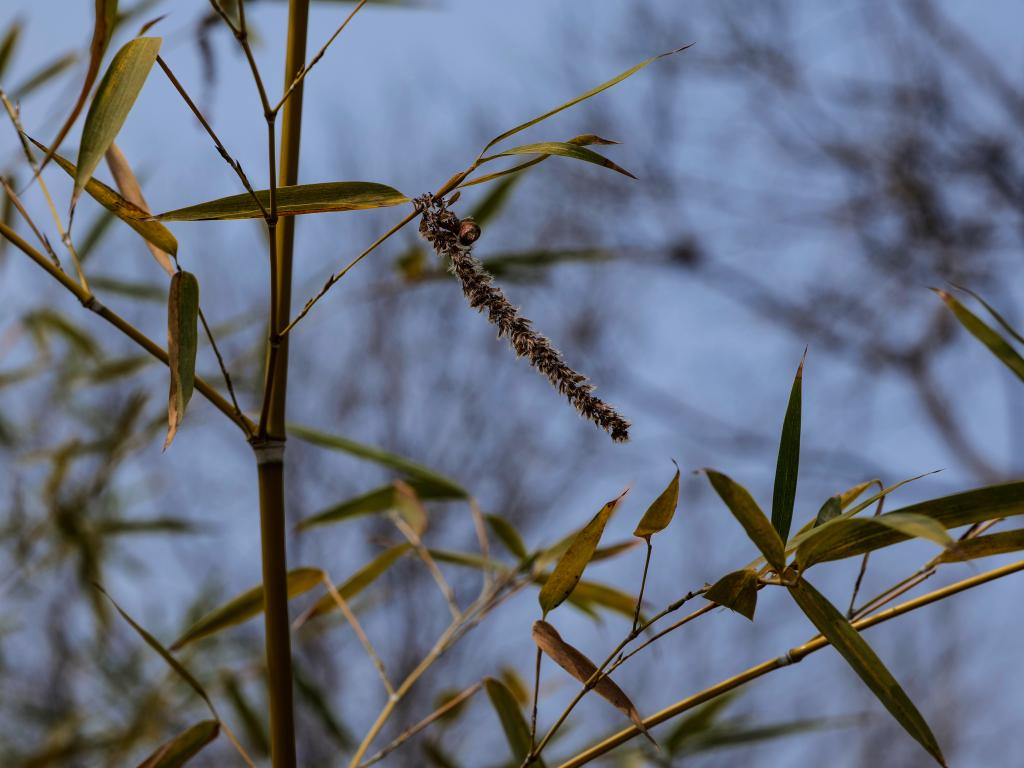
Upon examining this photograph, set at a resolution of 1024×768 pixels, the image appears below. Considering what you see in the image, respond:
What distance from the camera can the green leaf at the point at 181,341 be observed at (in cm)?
43

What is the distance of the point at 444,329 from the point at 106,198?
4.63 metres

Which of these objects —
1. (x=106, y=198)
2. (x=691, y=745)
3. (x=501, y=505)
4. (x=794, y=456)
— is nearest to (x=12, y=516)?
(x=691, y=745)

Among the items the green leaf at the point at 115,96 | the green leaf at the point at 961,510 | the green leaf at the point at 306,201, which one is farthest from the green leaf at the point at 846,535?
the green leaf at the point at 115,96

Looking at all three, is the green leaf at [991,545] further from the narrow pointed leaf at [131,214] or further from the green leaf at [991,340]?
the narrow pointed leaf at [131,214]

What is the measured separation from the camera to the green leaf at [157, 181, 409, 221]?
0.45 meters

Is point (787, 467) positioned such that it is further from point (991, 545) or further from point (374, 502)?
point (374, 502)

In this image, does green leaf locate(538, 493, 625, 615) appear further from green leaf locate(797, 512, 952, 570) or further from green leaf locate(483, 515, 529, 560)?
green leaf locate(483, 515, 529, 560)

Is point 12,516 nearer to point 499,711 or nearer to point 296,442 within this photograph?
point 499,711

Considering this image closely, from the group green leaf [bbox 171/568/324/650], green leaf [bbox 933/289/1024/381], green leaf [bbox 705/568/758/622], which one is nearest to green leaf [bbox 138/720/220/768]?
green leaf [bbox 171/568/324/650]

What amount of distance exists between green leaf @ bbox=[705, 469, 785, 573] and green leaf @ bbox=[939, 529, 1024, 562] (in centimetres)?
9

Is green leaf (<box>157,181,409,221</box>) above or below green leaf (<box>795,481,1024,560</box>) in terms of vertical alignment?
above

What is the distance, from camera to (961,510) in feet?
1.39

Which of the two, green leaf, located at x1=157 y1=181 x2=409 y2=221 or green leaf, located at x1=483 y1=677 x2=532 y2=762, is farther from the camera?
green leaf, located at x1=483 y1=677 x2=532 y2=762

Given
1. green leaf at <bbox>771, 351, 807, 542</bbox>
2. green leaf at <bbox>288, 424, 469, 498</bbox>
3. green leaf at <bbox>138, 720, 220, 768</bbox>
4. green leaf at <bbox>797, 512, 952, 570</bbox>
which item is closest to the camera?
green leaf at <bbox>797, 512, 952, 570</bbox>
